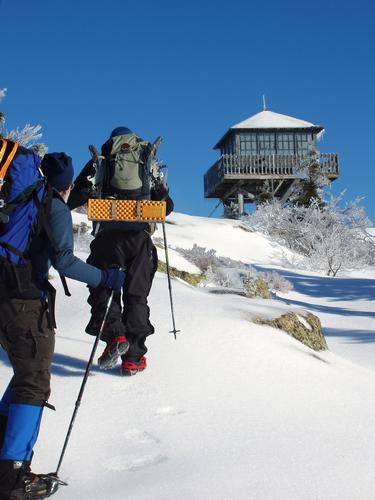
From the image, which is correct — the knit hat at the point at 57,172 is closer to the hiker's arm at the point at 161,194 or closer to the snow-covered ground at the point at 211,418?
the snow-covered ground at the point at 211,418

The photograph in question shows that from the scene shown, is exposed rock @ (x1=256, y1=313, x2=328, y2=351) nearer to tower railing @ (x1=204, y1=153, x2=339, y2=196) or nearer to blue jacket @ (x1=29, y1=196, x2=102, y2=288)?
blue jacket @ (x1=29, y1=196, x2=102, y2=288)

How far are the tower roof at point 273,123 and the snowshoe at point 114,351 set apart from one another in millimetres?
29796

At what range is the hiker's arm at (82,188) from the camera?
4.14 meters

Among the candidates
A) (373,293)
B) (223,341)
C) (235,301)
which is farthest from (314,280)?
(223,341)

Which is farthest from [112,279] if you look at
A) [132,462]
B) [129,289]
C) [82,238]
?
[82,238]

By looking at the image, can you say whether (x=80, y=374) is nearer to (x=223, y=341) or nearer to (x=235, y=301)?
(x=223, y=341)

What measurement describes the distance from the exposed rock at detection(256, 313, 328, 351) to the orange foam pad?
209 cm

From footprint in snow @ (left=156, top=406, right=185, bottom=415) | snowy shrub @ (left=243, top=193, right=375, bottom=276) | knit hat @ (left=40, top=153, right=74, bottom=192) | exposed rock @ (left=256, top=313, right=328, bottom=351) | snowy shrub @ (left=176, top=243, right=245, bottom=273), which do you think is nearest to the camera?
knit hat @ (left=40, top=153, right=74, bottom=192)

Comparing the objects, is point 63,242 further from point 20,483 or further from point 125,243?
point 125,243

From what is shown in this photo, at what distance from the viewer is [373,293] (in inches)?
541

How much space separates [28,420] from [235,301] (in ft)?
14.7

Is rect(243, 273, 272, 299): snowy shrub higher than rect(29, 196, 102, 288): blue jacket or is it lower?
lower

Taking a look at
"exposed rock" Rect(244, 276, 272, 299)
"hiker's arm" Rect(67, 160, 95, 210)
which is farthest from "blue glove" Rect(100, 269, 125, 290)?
"exposed rock" Rect(244, 276, 272, 299)

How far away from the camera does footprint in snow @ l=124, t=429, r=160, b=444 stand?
308cm
